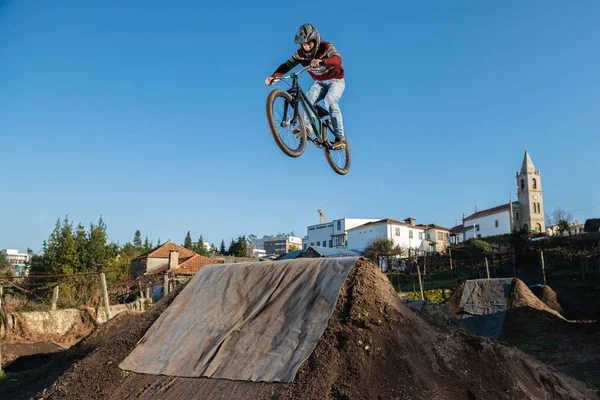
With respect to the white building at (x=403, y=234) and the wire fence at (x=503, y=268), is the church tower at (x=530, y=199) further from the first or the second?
the wire fence at (x=503, y=268)

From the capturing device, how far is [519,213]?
78000 millimetres

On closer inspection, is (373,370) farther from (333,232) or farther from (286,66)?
(333,232)

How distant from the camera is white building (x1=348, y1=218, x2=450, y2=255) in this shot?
66.4 metres

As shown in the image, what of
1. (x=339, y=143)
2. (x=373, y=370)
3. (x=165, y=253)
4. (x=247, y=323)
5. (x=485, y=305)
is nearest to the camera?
(x=373, y=370)

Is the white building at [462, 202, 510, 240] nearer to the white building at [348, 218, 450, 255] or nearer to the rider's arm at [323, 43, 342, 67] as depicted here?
the white building at [348, 218, 450, 255]

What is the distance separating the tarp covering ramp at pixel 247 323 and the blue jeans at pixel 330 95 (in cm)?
232

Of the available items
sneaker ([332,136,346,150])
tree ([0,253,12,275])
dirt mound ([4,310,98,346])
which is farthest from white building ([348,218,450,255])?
sneaker ([332,136,346,150])

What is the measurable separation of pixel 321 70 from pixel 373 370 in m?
4.45

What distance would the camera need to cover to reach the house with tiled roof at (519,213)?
2980 inches

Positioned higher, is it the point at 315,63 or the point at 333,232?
the point at 333,232

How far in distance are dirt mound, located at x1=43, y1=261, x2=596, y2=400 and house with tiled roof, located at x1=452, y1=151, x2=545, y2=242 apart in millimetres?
72182

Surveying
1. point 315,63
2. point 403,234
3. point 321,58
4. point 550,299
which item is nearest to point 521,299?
point 550,299

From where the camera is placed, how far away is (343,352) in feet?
19.7

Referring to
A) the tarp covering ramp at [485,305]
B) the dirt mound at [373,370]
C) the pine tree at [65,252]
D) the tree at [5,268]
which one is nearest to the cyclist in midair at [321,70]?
the dirt mound at [373,370]
